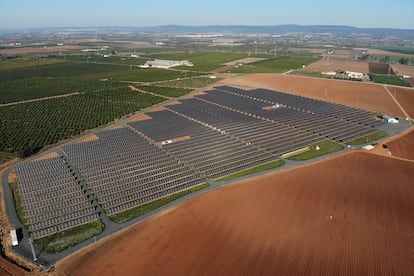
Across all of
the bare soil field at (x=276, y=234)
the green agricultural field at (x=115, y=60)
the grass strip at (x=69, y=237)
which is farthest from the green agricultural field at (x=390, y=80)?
the green agricultural field at (x=115, y=60)

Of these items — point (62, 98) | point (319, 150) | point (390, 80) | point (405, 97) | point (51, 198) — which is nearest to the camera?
point (51, 198)

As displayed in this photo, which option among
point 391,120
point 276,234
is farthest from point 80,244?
point 391,120

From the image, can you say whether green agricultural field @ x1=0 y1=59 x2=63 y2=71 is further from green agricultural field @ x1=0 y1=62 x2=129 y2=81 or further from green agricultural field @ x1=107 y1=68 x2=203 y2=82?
green agricultural field @ x1=107 y1=68 x2=203 y2=82

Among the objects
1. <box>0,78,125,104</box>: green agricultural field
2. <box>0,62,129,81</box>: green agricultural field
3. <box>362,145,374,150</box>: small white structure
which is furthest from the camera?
<box>0,62,129,81</box>: green agricultural field

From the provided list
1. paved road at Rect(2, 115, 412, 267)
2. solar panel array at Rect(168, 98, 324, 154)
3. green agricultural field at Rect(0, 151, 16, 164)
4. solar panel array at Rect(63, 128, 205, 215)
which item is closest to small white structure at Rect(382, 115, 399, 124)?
solar panel array at Rect(168, 98, 324, 154)

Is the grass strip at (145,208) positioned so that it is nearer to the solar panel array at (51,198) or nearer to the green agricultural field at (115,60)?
the solar panel array at (51,198)

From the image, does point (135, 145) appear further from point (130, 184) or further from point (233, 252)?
point (233, 252)

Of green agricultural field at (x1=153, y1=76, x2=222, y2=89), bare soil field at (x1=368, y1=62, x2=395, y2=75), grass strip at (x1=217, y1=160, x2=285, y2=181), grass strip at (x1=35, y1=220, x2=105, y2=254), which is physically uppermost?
bare soil field at (x1=368, y1=62, x2=395, y2=75)

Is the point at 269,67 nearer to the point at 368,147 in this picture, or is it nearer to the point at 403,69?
the point at 403,69
